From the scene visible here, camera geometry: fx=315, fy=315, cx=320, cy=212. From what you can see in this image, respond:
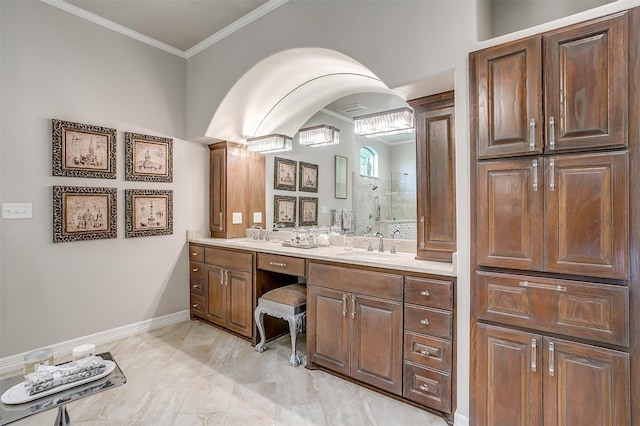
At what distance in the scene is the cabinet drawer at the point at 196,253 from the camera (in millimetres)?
3668

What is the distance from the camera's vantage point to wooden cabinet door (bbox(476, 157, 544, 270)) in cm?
163

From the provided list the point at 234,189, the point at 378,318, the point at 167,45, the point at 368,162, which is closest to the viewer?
the point at 378,318

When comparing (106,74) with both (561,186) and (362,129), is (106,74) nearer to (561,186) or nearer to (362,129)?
(362,129)

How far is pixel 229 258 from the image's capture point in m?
3.27

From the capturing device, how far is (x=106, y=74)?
3.20m

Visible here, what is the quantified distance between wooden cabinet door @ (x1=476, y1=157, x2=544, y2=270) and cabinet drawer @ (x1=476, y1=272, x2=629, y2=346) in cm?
11

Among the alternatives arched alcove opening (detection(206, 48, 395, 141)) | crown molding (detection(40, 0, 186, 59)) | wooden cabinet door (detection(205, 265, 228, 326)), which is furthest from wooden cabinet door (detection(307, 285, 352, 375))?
crown molding (detection(40, 0, 186, 59))

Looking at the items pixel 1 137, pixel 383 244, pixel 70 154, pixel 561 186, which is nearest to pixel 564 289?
pixel 561 186

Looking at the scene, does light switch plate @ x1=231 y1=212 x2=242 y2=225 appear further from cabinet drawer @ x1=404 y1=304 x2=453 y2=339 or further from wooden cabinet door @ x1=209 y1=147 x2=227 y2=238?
cabinet drawer @ x1=404 y1=304 x2=453 y2=339

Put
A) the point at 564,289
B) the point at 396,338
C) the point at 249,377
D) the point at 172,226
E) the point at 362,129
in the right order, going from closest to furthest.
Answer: the point at 564,289 < the point at 396,338 < the point at 249,377 < the point at 362,129 < the point at 172,226

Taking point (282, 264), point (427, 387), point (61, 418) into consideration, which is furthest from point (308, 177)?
point (61, 418)

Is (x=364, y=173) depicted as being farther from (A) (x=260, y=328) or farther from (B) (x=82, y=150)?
(B) (x=82, y=150)

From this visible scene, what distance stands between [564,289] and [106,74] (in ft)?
13.7

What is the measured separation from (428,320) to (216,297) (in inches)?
92.8
